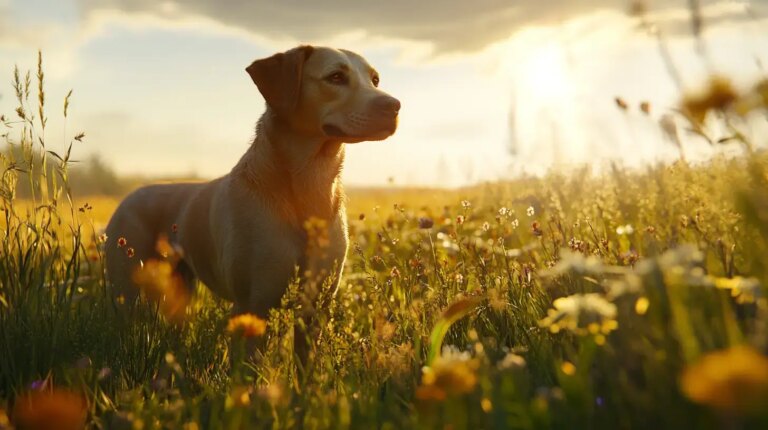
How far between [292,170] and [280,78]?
0.58m

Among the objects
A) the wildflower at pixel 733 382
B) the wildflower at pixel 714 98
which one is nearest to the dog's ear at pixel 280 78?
the wildflower at pixel 714 98

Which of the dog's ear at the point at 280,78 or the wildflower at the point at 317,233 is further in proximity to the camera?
the dog's ear at the point at 280,78

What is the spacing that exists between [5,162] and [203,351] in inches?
53.8

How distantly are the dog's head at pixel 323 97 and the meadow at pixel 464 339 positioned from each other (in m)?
0.88

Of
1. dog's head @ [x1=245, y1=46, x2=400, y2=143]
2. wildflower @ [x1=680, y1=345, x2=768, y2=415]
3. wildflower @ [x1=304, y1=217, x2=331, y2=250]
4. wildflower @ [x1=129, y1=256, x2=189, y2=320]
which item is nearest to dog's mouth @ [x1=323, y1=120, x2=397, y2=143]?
dog's head @ [x1=245, y1=46, x2=400, y2=143]

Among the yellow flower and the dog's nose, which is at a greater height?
the dog's nose

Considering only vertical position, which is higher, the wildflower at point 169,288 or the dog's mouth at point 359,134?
the dog's mouth at point 359,134

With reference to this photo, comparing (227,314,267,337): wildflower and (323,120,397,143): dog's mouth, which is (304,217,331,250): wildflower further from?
(227,314,267,337): wildflower

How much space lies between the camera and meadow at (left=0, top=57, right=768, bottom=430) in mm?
1623

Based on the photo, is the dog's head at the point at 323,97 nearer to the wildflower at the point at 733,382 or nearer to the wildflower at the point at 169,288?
the wildflower at the point at 169,288

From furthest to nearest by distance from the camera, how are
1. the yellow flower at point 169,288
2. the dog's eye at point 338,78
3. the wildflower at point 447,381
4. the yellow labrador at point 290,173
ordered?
the yellow flower at point 169,288 < the dog's eye at point 338,78 < the yellow labrador at point 290,173 < the wildflower at point 447,381

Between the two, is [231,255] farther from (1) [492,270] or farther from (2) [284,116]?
(1) [492,270]

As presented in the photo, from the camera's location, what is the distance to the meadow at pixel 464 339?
1.62 metres

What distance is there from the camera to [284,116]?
4469 mm
